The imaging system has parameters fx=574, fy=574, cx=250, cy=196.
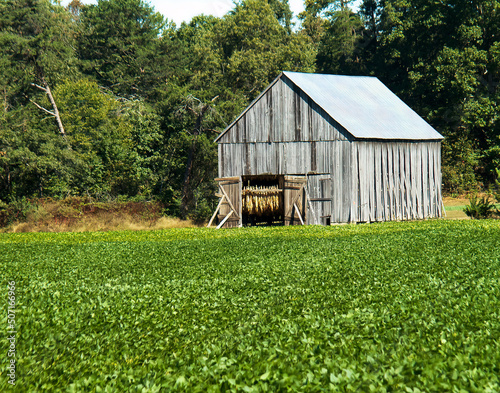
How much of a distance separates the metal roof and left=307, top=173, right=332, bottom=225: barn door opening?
2.96 metres

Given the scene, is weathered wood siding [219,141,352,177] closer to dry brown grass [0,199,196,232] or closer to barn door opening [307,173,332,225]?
barn door opening [307,173,332,225]

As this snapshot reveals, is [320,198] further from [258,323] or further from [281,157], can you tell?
[258,323]

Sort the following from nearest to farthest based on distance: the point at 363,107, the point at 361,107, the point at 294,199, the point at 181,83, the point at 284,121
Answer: the point at 294,199 → the point at 284,121 → the point at 361,107 → the point at 363,107 → the point at 181,83

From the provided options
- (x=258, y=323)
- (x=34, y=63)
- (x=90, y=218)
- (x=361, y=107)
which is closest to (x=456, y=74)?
(x=361, y=107)

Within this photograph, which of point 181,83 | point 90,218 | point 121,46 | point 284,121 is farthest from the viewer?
point 121,46

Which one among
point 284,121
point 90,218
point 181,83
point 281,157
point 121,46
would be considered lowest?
point 90,218

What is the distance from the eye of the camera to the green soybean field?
262 inches

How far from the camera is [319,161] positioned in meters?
30.8

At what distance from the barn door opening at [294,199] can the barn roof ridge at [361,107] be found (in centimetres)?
Result: 380

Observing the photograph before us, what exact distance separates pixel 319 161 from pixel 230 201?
17.6 feet

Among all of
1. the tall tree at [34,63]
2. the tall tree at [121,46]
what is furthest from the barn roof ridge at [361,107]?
the tall tree at [121,46]

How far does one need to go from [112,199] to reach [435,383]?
37.7 meters

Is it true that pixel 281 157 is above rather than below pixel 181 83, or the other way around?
below

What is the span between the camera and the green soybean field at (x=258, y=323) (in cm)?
666
